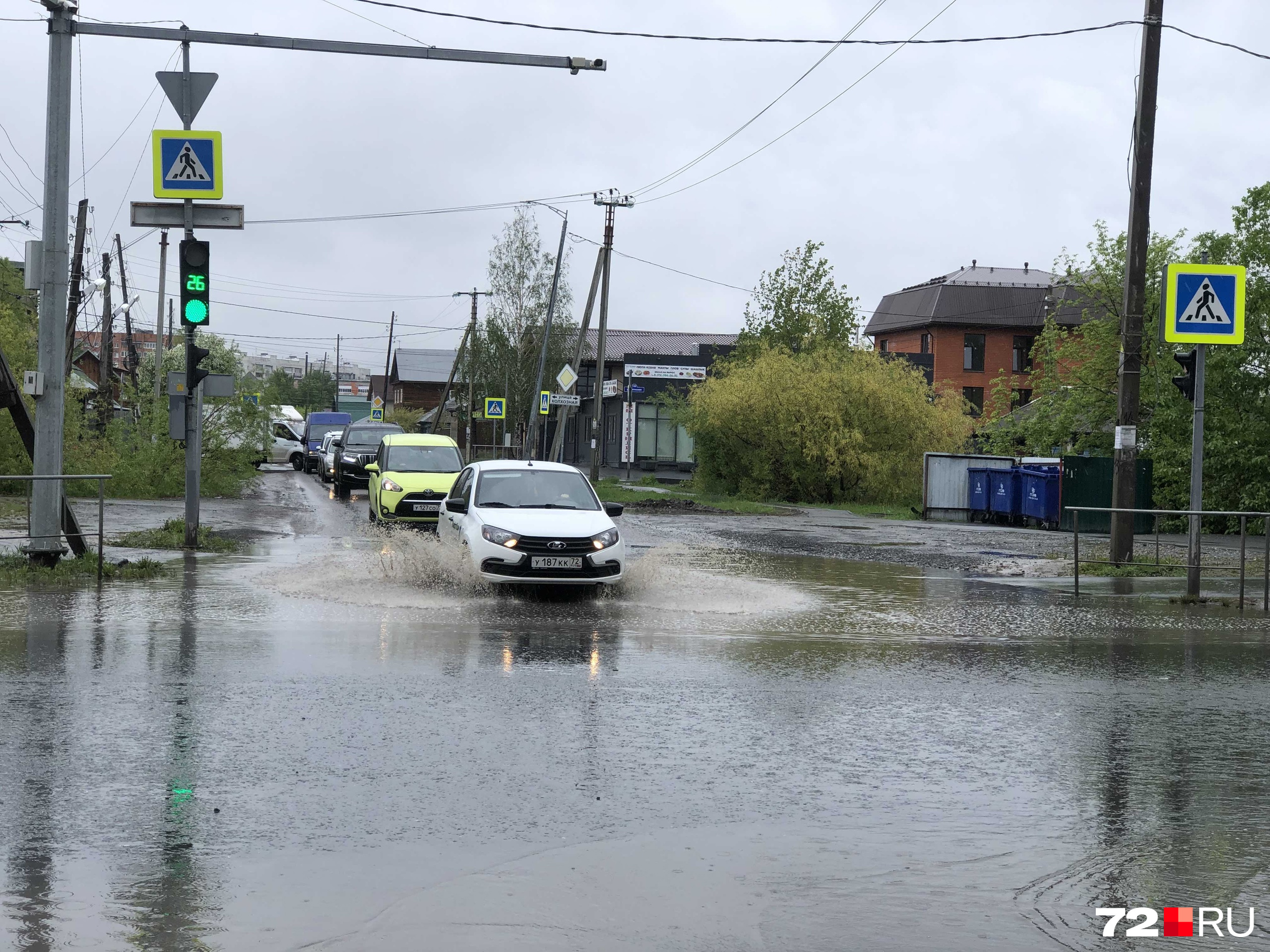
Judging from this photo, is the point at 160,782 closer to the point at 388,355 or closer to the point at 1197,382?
the point at 1197,382

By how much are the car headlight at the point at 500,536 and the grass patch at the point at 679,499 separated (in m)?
17.5

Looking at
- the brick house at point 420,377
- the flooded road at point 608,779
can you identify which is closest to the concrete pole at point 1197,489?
the flooded road at point 608,779

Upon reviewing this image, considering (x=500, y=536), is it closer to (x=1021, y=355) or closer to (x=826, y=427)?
(x=826, y=427)

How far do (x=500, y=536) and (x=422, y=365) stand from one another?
104 meters

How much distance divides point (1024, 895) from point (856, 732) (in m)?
2.82

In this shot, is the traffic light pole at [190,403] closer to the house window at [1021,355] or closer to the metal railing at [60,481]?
the metal railing at [60,481]

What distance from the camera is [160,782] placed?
20.1 ft

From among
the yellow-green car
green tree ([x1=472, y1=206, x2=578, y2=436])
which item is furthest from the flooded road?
green tree ([x1=472, y1=206, x2=578, y2=436])

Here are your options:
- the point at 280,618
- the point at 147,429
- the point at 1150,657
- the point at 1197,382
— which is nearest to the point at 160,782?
the point at 280,618

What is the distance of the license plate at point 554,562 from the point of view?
543 inches

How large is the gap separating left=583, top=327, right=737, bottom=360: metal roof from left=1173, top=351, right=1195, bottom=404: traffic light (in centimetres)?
5950

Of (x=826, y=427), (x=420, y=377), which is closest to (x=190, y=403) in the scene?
(x=826, y=427)

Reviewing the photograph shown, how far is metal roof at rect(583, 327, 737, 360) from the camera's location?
80625 millimetres

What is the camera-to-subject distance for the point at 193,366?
17.5m
